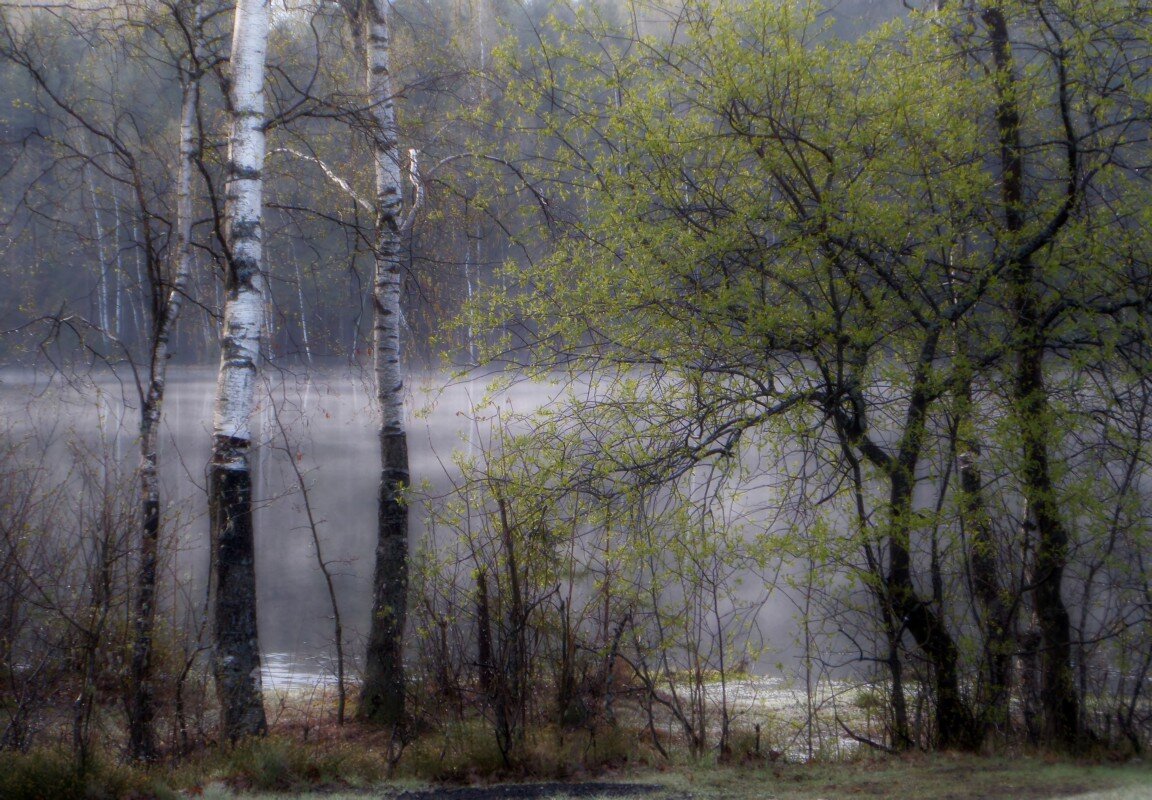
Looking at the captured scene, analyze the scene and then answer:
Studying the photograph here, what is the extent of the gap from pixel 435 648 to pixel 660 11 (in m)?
5.60

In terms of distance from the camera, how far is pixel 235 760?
661 cm

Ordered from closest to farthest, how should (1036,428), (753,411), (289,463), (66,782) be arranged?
(66,782)
(1036,428)
(753,411)
(289,463)

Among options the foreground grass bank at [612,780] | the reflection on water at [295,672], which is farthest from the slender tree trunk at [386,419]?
the foreground grass bank at [612,780]

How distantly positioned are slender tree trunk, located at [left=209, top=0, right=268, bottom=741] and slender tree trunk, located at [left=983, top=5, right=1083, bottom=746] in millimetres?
5879

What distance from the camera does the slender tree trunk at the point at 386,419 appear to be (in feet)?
30.5

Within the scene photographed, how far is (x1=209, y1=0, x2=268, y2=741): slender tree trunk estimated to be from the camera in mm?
7480

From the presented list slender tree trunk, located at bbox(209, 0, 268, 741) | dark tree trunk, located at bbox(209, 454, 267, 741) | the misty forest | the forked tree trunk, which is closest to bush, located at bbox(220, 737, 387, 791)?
the misty forest

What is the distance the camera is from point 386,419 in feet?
31.2

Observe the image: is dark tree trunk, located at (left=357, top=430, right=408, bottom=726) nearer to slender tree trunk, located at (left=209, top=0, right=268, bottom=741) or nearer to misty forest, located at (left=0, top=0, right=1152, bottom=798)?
misty forest, located at (left=0, top=0, right=1152, bottom=798)

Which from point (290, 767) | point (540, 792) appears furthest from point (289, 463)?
point (540, 792)

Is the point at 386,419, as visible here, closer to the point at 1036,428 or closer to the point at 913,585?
the point at 913,585

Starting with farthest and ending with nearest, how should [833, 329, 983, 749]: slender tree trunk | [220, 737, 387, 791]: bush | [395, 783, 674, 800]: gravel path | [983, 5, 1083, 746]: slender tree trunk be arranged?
[833, 329, 983, 749]: slender tree trunk, [983, 5, 1083, 746]: slender tree trunk, [220, 737, 387, 791]: bush, [395, 783, 674, 800]: gravel path

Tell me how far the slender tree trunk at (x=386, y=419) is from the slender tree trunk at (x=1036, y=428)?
5.53m

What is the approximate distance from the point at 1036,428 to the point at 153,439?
7.75 meters
